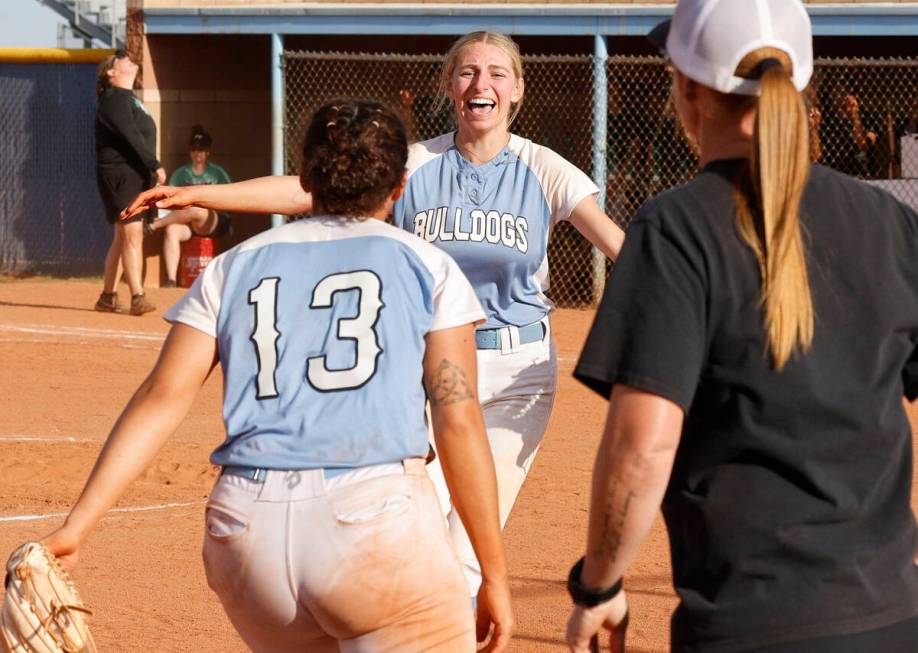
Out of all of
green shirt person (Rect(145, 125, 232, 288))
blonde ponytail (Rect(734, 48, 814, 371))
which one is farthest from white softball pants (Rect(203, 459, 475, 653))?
green shirt person (Rect(145, 125, 232, 288))

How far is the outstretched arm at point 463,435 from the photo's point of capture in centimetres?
294

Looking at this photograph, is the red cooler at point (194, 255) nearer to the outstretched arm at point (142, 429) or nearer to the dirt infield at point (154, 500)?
the dirt infield at point (154, 500)

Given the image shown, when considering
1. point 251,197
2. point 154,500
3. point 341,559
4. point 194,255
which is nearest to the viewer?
point 341,559

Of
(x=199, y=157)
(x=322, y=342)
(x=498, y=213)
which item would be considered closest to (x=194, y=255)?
(x=199, y=157)

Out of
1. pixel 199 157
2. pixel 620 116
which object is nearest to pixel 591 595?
pixel 620 116

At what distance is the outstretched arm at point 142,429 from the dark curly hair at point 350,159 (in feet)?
1.31

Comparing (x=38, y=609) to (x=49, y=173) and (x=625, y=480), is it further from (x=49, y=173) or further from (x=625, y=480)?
(x=49, y=173)

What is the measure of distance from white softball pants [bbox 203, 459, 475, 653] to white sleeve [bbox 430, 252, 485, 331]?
31cm

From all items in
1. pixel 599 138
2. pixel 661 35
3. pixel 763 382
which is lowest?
pixel 599 138

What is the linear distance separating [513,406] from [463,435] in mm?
1620

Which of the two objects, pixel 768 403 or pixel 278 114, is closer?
pixel 768 403

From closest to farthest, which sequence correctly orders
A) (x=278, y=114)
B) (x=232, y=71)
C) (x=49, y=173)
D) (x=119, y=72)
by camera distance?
1. (x=119, y=72)
2. (x=278, y=114)
3. (x=49, y=173)
4. (x=232, y=71)

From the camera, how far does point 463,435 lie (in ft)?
9.71

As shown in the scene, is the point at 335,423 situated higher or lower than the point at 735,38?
lower
